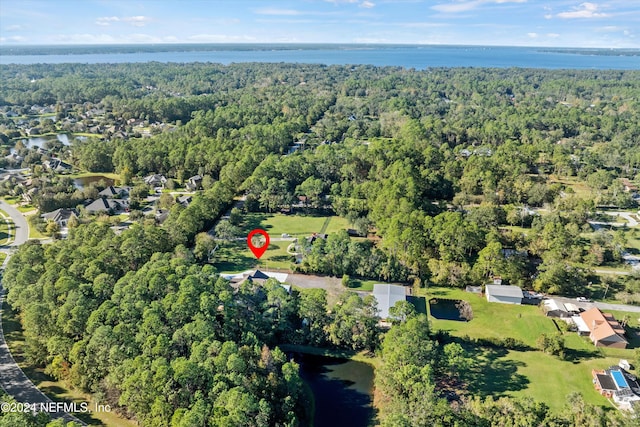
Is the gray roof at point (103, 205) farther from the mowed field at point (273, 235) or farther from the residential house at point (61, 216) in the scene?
the mowed field at point (273, 235)

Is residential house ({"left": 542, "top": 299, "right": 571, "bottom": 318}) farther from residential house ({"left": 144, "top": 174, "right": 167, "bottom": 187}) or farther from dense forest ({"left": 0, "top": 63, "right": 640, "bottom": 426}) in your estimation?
residential house ({"left": 144, "top": 174, "right": 167, "bottom": 187})

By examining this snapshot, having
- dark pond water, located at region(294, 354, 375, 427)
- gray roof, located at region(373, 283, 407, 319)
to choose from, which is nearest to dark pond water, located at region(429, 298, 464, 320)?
gray roof, located at region(373, 283, 407, 319)

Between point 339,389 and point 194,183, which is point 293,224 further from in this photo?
point 339,389

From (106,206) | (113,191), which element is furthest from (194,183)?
(106,206)

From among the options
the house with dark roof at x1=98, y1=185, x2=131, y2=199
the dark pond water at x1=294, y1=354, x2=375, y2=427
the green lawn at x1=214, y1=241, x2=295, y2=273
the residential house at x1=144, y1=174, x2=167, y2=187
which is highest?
the residential house at x1=144, y1=174, x2=167, y2=187

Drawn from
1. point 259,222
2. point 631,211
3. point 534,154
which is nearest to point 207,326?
point 259,222

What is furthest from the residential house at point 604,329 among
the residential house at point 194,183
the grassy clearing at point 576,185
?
the residential house at point 194,183

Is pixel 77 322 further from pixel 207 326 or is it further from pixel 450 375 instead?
pixel 450 375
